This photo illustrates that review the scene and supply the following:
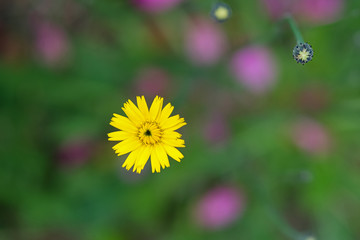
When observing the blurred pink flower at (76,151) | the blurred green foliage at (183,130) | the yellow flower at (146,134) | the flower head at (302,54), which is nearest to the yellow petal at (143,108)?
the yellow flower at (146,134)

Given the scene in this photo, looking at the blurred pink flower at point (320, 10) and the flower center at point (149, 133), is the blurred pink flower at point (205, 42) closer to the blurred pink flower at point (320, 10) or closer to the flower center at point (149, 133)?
A: the blurred pink flower at point (320, 10)

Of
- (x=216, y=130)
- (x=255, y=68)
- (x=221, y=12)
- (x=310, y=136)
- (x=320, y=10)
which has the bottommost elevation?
(x=221, y=12)

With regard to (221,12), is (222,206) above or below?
below

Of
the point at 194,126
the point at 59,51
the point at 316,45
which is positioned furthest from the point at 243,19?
the point at 59,51

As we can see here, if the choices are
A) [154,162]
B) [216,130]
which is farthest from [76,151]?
[154,162]

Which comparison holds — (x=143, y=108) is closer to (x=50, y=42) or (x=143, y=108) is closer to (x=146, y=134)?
(x=146, y=134)

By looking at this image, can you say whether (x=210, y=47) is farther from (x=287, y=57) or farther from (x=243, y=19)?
(x=287, y=57)
